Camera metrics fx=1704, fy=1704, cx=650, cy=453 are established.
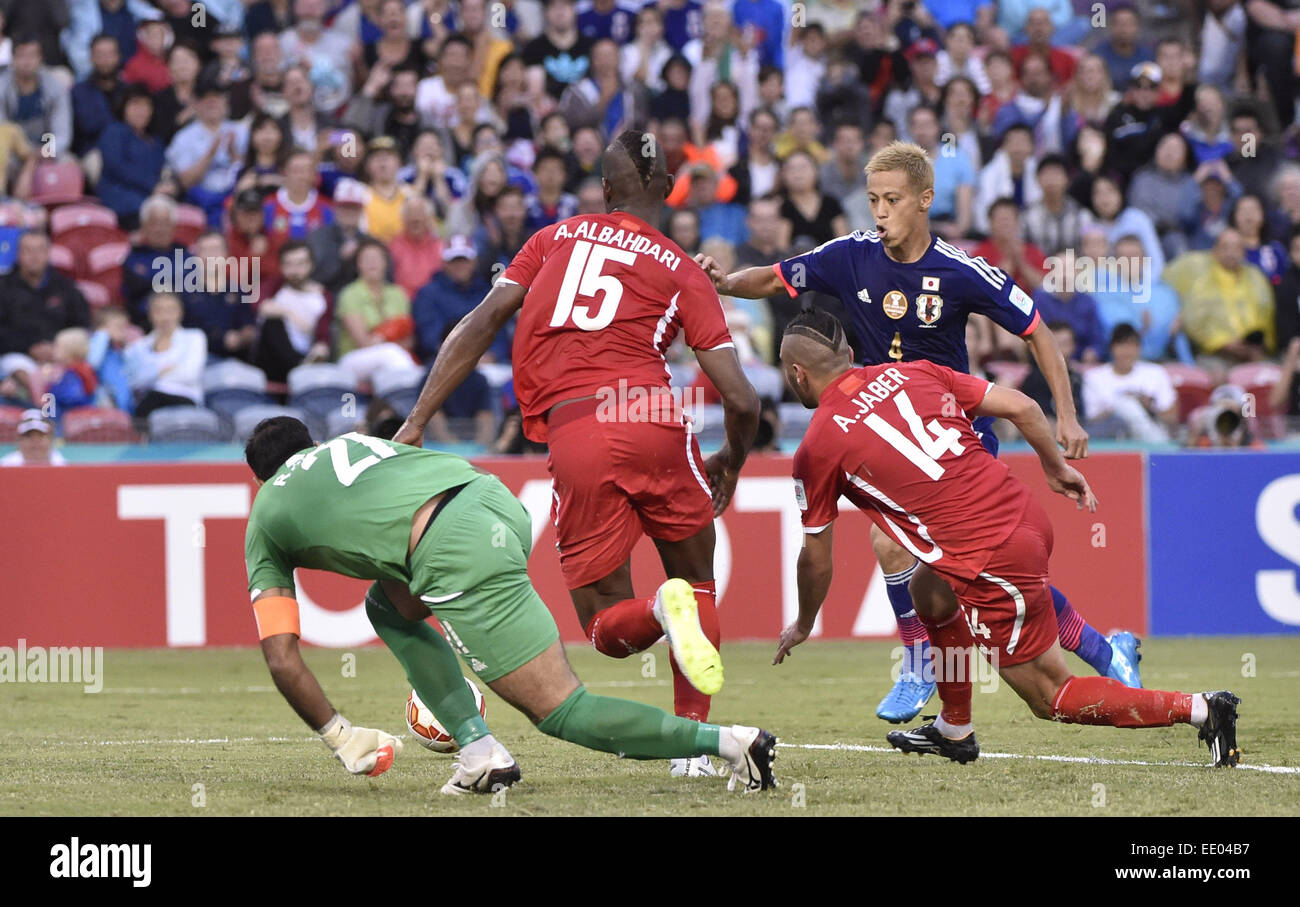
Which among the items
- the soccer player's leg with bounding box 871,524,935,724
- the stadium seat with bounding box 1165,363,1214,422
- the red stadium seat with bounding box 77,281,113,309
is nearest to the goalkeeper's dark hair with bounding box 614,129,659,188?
the soccer player's leg with bounding box 871,524,935,724

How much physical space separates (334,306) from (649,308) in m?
8.20

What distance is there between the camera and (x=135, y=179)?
1568cm

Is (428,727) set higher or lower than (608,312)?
lower

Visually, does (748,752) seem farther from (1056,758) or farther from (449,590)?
(1056,758)

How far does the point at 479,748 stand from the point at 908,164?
3.00m

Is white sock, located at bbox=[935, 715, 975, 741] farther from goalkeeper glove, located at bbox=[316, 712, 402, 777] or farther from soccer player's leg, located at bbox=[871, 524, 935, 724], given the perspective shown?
goalkeeper glove, located at bbox=[316, 712, 402, 777]

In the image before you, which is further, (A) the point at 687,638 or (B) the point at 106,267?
(B) the point at 106,267

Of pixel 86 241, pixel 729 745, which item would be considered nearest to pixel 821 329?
pixel 729 745

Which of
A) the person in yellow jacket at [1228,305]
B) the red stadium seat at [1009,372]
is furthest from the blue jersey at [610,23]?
the person in yellow jacket at [1228,305]

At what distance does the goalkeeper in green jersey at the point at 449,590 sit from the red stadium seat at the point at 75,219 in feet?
32.5

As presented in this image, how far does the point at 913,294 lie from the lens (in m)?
7.31

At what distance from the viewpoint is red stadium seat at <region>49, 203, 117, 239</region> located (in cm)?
1509
